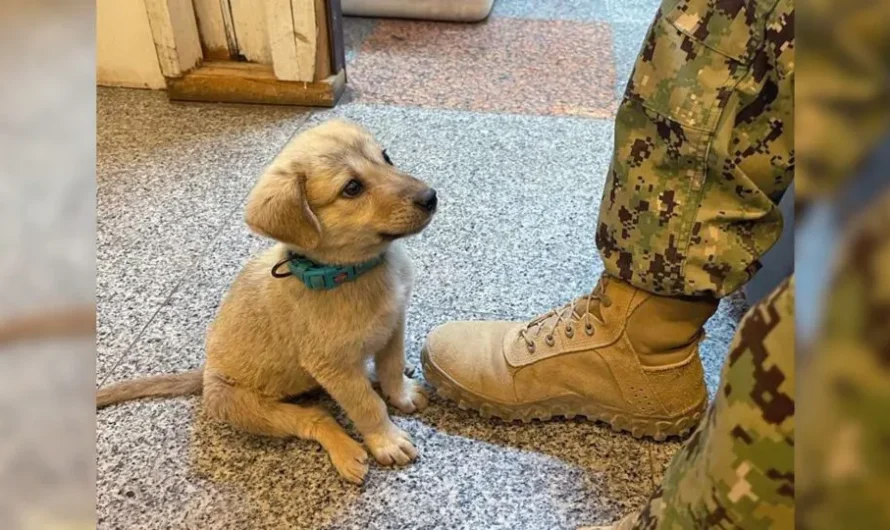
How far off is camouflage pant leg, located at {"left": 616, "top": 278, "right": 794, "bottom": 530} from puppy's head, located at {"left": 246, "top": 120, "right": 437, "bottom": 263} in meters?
0.69

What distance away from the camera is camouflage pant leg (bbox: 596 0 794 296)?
0.88m

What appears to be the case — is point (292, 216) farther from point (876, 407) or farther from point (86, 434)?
point (876, 407)

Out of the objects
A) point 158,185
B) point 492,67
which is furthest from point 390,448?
point 492,67

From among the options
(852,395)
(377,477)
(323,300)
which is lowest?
(377,477)

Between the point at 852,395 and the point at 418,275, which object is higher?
the point at 852,395

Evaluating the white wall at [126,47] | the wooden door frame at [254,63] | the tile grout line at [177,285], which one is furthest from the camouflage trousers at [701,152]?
the white wall at [126,47]

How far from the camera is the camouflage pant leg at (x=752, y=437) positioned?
1.10 feet

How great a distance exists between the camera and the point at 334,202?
1.10 meters

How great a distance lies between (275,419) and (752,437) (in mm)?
919

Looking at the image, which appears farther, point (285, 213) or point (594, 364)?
point (594, 364)

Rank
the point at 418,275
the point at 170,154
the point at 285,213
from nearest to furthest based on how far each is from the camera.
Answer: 1. the point at 285,213
2. the point at 418,275
3. the point at 170,154

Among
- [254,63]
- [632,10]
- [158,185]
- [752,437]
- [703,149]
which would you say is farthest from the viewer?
[632,10]

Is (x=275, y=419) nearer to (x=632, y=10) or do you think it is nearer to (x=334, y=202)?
(x=334, y=202)

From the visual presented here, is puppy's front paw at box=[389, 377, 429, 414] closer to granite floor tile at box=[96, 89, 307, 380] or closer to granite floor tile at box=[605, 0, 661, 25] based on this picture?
granite floor tile at box=[96, 89, 307, 380]
